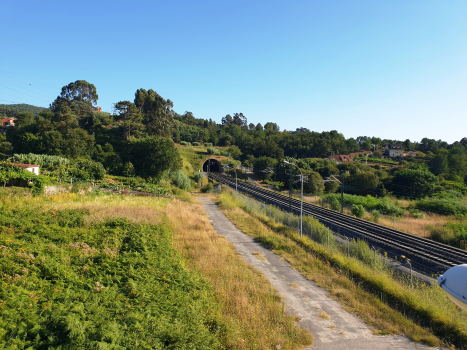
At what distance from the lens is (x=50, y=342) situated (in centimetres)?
474

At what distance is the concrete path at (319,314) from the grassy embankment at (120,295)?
0.86 metres

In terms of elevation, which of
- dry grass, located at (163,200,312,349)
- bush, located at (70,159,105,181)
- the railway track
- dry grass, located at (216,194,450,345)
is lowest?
the railway track

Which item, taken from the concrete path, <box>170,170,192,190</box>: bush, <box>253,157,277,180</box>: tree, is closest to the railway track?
the concrete path

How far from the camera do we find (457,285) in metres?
5.02

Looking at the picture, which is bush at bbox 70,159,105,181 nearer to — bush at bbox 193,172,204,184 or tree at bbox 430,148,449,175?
bush at bbox 193,172,204,184

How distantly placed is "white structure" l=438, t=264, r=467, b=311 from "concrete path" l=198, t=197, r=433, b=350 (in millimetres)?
5043

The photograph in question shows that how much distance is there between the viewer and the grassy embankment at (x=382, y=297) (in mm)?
10086

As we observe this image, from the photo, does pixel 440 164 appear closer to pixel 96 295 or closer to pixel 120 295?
pixel 120 295

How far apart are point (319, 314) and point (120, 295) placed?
319 inches

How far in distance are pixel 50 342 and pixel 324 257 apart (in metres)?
16.7

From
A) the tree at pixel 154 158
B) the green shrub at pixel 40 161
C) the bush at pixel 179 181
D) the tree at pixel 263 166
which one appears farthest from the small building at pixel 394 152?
the green shrub at pixel 40 161

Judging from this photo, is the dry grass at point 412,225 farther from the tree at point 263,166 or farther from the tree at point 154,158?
the tree at point 263,166

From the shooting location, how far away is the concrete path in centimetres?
913

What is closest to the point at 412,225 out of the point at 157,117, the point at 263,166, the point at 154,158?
the point at 154,158
